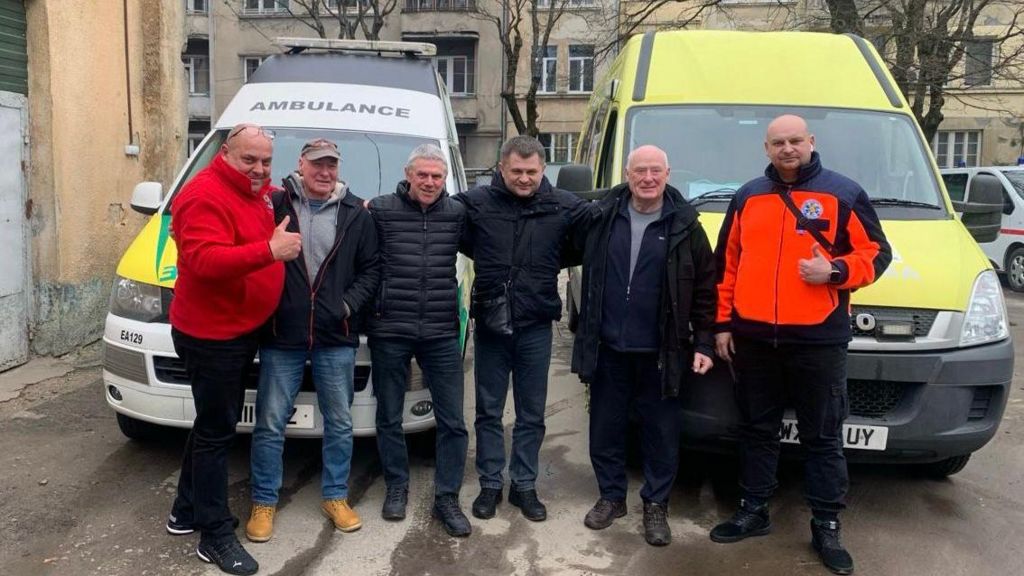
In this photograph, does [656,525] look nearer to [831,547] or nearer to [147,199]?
[831,547]

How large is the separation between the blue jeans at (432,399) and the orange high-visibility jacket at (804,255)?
138 cm

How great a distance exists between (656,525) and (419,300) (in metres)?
1.53

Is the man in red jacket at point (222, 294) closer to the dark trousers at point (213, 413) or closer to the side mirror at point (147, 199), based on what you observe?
the dark trousers at point (213, 413)

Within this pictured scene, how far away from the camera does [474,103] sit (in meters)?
32.1

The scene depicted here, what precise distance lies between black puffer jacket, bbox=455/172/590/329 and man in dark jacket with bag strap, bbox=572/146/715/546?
0.17 metres

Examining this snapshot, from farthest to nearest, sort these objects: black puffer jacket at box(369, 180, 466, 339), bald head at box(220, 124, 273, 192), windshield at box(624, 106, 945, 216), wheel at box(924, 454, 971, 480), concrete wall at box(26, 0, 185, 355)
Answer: concrete wall at box(26, 0, 185, 355) < windshield at box(624, 106, 945, 216) < wheel at box(924, 454, 971, 480) < black puffer jacket at box(369, 180, 466, 339) < bald head at box(220, 124, 273, 192)

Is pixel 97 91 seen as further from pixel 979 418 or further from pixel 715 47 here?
pixel 979 418

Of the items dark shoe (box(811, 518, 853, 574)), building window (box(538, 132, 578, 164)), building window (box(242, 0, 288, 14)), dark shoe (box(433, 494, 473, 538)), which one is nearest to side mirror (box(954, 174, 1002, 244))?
dark shoe (box(811, 518, 853, 574))

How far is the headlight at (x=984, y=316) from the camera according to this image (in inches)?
161

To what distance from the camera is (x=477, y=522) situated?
167 inches

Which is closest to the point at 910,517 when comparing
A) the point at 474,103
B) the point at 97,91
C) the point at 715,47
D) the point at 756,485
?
the point at 756,485

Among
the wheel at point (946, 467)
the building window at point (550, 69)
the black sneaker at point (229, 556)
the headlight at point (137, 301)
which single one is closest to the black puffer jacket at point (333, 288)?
the black sneaker at point (229, 556)

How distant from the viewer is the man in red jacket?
3291 mm

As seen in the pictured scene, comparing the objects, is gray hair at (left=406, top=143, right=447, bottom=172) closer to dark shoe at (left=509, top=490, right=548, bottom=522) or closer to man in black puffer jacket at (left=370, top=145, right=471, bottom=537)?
man in black puffer jacket at (left=370, top=145, right=471, bottom=537)
